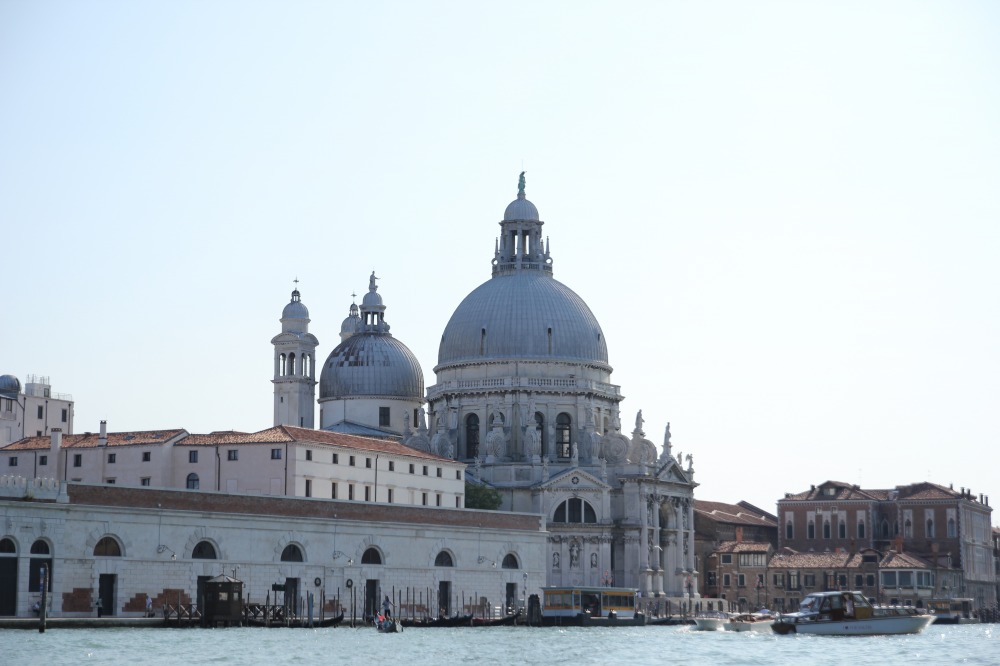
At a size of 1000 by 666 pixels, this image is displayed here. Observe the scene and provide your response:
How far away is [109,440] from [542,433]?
91.3 ft

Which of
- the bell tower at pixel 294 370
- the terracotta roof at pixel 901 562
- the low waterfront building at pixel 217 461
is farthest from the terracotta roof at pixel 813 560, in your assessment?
the low waterfront building at pixel 217 461

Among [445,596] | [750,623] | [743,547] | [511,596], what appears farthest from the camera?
[743,547]

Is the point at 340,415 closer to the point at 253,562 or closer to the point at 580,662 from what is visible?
the point at 253,562

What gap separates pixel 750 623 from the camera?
78562 mm

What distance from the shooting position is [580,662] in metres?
53.1

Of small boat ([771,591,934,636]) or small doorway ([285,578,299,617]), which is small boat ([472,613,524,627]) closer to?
small doorway ([285,578,299,617])

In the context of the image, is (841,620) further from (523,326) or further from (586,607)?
(523,326)

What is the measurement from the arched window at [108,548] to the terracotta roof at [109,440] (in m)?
13.3

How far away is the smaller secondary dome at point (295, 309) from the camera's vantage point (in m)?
104

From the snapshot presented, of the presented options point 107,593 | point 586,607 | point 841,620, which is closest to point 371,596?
point 586,607

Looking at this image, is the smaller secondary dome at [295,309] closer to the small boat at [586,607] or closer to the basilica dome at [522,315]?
the basilica dome at [522,315]

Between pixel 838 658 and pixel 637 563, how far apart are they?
130 feet

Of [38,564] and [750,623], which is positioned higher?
[38,564]

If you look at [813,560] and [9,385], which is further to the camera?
[813,560]
